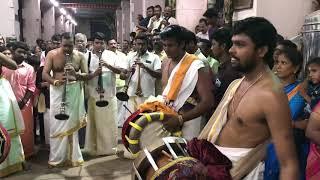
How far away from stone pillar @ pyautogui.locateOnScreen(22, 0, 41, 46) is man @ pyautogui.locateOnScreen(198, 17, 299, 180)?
17831 mm

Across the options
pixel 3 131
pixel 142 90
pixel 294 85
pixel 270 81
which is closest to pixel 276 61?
pixel 294 85

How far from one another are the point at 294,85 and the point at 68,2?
32.4m

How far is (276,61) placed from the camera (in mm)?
3428

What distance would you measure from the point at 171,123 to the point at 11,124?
10.1 ft

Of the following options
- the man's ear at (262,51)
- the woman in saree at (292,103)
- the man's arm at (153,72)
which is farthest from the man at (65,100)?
the man's ear at (262,51)

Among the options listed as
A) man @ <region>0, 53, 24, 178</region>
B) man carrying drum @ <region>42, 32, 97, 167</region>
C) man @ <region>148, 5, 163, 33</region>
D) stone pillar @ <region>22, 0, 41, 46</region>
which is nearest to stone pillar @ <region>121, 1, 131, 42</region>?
stone pillar @ <region>22, 0, 41, 46</region>

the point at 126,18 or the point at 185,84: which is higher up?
the point at 126,18

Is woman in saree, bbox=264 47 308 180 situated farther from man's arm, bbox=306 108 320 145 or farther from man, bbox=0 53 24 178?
man, bbox=0 53 24 178

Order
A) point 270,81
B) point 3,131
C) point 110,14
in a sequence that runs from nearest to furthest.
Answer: point 270,81 → point 3,131 → point 110,14

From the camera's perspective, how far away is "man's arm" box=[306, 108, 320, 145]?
2.65 meters

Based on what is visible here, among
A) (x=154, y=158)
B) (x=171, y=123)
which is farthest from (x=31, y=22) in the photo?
(x=154, y=158)

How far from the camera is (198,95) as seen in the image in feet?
12.0

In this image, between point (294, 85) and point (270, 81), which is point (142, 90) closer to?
point (294, 85)

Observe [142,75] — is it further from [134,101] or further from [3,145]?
[3,145]
